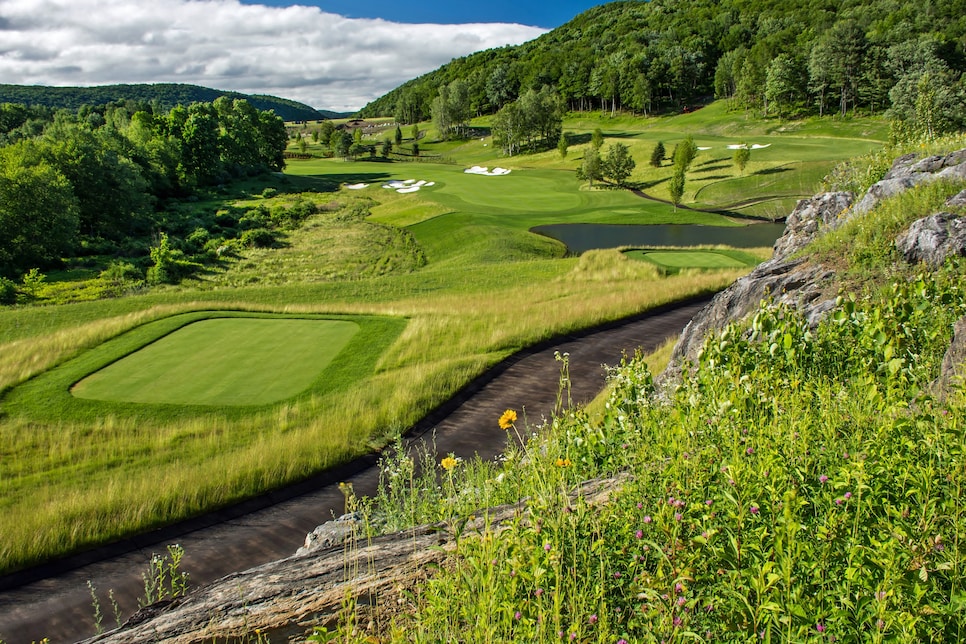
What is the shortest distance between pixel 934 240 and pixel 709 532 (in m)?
7.79

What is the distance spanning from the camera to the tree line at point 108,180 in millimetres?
43219

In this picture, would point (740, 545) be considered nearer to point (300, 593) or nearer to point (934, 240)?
point (300, 593)

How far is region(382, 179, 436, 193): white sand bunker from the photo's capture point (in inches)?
2618

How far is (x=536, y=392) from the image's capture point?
14281 millimetres

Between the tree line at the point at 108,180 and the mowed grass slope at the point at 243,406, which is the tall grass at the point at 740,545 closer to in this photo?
the mowed grass slope at the point at 243,406

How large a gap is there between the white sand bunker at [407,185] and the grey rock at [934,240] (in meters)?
58.9

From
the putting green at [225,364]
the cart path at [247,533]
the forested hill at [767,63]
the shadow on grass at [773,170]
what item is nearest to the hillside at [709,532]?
the cart path at [247,533]

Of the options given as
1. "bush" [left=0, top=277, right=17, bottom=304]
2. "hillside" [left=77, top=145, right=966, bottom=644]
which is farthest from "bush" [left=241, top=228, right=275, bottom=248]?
"hillside" [left=77, top=145, right=966, bottom=644]

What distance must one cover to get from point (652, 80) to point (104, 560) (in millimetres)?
112987

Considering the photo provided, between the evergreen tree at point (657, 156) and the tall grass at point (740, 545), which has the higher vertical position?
the evergreen tree at point (657, 156)

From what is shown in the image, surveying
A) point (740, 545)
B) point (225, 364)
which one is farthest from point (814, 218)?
point (225, 364)

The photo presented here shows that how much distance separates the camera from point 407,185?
69.9 meters

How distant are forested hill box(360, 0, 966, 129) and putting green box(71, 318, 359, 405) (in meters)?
19.2

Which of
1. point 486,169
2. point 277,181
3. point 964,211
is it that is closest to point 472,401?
point 964,211
